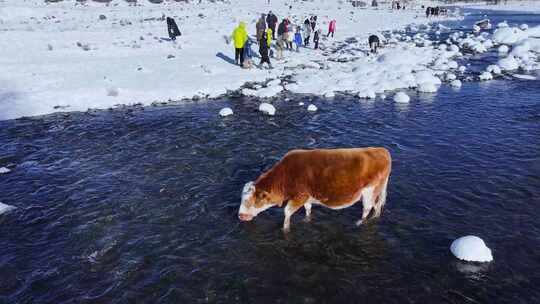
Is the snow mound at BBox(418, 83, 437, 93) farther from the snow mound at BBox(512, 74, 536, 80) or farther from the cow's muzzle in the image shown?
the cow's muzzle

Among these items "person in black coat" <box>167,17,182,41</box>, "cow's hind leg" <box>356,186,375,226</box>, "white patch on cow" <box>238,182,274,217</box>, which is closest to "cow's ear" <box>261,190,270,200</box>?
"white patch on cow" <box>238,182,274,217</box>

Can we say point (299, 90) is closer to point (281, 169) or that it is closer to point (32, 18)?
point (281, 169)

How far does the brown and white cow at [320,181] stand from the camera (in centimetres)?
883

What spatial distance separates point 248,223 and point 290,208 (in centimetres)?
128

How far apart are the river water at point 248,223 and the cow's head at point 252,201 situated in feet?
1.71

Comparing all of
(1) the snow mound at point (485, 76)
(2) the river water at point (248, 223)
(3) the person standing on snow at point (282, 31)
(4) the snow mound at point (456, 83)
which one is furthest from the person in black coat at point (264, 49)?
(1) the snow mound at point (485, 76)

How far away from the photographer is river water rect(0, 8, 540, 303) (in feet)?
25.0

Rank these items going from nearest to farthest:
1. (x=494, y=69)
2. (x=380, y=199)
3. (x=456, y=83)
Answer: (x=380, y=199) → (x=456, y=83) → (x=494, y=69)

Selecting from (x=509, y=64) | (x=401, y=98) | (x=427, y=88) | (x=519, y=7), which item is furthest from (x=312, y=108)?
(x=519, y=7)

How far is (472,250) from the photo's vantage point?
809cm

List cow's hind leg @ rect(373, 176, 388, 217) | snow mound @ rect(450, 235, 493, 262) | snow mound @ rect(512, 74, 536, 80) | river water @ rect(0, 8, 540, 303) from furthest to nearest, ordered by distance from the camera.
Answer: snow mound @ rect(512, 74, 536, 80) < cow's hind leg @ rect(373, 176, 388, 217) < snow mound @ rect(450, 235, 493, 262) < river water @ rect(0, 8, 540, 303)

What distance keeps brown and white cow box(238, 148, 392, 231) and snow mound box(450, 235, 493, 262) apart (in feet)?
6.89

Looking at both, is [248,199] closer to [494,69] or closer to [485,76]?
[485,76]

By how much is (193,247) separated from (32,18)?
178 feet
